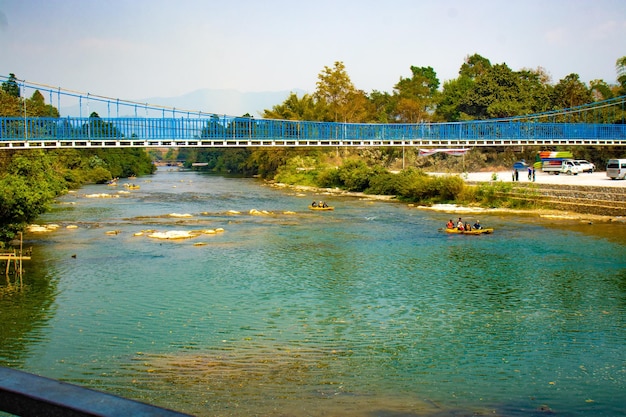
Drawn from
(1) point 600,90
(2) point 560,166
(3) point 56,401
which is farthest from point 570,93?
(3) point 56,401

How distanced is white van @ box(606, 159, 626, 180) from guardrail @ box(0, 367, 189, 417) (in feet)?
160

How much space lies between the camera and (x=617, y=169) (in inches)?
1810

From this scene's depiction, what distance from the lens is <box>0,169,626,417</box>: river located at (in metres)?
12.6

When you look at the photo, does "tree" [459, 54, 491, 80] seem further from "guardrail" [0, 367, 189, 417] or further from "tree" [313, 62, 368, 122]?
"guardrail" [0, 367, 189, 417]

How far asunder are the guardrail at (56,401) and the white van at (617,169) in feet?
160

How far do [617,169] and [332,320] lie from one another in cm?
3519

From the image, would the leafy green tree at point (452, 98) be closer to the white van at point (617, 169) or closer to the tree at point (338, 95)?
the tree at point (338, 95)

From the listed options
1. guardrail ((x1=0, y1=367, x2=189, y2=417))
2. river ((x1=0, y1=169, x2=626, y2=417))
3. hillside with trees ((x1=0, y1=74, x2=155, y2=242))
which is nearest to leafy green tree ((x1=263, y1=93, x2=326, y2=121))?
hillside with trees ((x1=0, y1=74, x2=155, y2=242))

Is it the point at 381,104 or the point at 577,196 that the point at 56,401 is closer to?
the point at 577,196

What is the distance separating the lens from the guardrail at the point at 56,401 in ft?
7.58

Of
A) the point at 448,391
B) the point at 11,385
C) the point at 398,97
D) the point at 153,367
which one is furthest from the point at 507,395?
the point at 398,97

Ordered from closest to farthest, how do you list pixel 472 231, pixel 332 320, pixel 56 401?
pixel 56 401, pixel 332 320, pixel 472 231

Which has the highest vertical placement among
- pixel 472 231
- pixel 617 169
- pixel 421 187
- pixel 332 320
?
pixel 617 169

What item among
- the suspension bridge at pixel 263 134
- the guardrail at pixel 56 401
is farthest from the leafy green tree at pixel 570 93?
the guardrail at pixel 56 401
